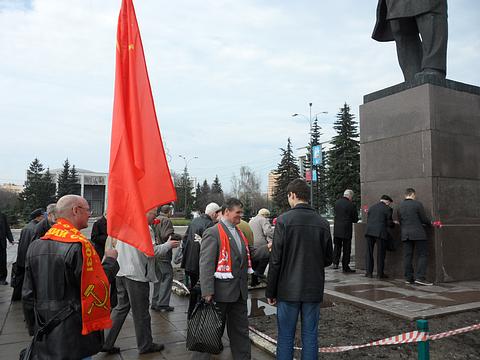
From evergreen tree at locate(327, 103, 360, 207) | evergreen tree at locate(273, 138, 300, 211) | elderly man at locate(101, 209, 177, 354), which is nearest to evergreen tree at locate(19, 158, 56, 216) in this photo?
evergreen tree at locate(273, 138, 300, 211)

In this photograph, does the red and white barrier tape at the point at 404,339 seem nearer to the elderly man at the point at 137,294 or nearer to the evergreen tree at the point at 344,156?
the elderly man at the point at 137,294

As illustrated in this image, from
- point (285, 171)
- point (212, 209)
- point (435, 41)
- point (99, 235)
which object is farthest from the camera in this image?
point (285, 171)

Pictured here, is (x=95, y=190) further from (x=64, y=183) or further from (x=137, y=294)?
(x=137, y=294)

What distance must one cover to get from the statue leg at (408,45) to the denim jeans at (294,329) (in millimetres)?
7467

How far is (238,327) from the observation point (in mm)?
4402

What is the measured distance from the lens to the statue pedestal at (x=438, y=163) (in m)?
8.17

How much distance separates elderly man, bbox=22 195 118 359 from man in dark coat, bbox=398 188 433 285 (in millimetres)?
6325

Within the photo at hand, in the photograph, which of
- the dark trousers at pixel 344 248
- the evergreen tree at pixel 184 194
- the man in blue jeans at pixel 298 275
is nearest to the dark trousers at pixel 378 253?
the dark trousers at pixel 344 248

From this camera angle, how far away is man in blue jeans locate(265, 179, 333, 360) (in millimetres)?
3982

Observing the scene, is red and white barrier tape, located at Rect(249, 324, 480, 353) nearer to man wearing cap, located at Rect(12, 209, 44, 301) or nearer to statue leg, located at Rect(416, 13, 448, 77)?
man wearing cap, located at Rect(12, 209, 44, 301)

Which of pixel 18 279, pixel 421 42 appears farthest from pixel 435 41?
pixel 18 279

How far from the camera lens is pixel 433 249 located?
7969mm

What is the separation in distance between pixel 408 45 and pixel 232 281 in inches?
317

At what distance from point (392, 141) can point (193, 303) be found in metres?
6.12
